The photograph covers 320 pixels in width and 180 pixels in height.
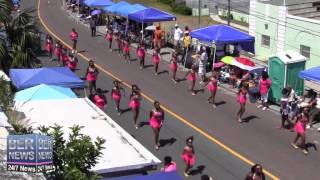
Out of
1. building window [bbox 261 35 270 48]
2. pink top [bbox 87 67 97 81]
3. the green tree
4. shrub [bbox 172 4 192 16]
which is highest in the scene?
the green tree

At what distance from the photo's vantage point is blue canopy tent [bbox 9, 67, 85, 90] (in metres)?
18.6

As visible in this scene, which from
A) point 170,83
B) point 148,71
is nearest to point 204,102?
point 170,83

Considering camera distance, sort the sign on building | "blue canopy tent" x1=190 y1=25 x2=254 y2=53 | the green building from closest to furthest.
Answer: the sign on building
"blue canopy tent" x1=190 y1=25 x2=254 y2=53
the green building

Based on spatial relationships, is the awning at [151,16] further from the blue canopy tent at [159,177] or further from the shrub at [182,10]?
the blue canopy tent at [159,177]

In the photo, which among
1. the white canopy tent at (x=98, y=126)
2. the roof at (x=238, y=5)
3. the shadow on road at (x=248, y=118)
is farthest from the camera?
the roof at (x=238, y=5)

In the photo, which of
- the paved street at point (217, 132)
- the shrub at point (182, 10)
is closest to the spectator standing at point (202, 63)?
the paved street at point (217, 132)

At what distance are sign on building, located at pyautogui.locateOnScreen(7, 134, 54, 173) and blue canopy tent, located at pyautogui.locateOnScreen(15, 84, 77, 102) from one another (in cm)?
926

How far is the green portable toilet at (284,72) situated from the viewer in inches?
866

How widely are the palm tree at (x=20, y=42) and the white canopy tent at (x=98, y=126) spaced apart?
4635mm

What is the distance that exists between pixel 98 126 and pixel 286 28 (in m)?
17.9

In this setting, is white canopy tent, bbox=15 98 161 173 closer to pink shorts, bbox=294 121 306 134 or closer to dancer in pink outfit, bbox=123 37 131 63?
pink shorts, bbox=294 121 306 134

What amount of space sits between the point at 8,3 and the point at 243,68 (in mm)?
9870

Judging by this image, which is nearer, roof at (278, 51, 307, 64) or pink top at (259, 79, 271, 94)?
pink top at (259, 79, 271, 94)

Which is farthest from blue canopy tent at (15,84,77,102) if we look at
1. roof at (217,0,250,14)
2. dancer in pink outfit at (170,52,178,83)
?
roof at (217,0,250,14)
